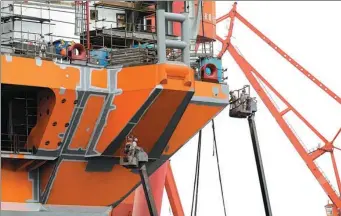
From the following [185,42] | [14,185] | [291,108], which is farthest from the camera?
[291,108]

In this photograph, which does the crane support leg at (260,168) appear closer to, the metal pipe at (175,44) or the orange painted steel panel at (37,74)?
the metal pipe at (175,44)

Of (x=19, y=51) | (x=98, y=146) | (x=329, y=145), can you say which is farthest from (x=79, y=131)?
(x=329, y=145)

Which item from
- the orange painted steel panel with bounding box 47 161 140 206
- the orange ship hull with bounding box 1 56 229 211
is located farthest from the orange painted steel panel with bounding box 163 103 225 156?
the orange painted steel panel with bounding box 47 161 140 206

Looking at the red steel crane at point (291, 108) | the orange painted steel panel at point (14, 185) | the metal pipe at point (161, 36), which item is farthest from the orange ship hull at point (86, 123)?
the red steel crane at point (291, 108)

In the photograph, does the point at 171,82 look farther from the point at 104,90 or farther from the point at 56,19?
the point at 56,19

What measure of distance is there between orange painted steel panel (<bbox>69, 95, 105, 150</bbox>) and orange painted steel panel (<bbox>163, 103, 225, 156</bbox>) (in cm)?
254

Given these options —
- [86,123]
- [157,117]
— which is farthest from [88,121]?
[157,117]

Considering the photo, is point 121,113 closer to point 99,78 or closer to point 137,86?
point 137,86

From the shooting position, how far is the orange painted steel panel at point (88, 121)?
24.5 metres

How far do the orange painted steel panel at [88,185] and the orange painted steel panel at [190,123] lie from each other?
123cm

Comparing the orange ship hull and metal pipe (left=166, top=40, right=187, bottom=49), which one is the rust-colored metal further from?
metal pipe (left=166, top=40, right=187, bottom=49)

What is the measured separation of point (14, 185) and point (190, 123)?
4.68 metres

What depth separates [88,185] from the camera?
25578 mm

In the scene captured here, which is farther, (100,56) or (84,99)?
(100,56)
